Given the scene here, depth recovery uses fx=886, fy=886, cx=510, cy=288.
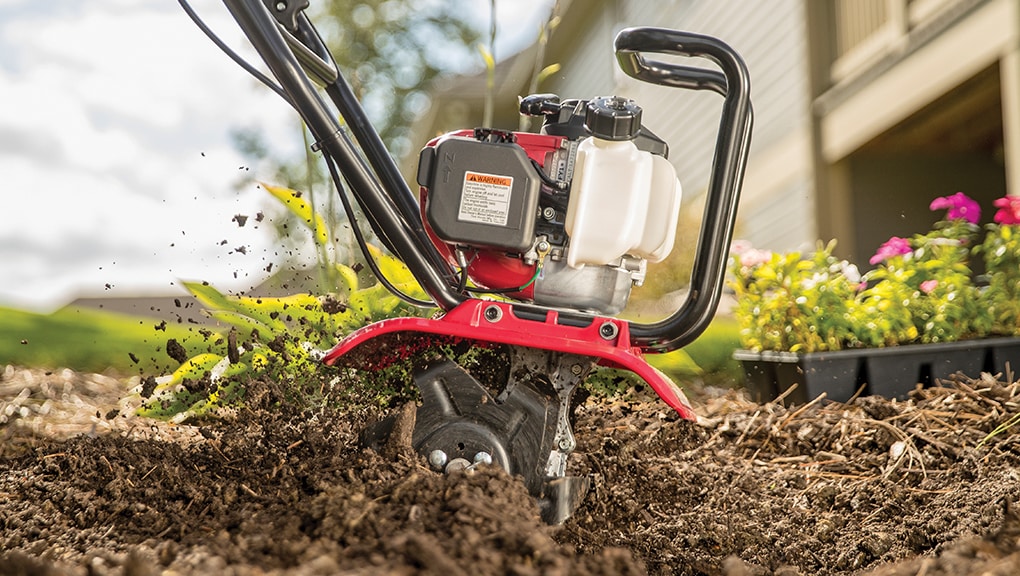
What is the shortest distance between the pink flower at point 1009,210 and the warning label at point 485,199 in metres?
2.85

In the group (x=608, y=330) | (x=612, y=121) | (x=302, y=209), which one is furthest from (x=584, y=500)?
(x=302, y=209)

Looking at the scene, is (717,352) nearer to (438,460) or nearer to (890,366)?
(890,366)

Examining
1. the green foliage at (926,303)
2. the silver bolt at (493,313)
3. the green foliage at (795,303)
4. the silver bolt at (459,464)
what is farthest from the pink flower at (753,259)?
the silver bolt at (459,464)

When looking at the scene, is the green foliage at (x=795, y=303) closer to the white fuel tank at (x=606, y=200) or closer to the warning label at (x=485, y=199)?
the white fuel tank at (x=606, y=200)

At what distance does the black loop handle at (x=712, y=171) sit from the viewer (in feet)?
7.22

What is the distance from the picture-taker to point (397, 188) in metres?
2.39

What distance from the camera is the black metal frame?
2.11m

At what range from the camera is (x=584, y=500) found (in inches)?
98.2

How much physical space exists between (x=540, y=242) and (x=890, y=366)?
2.12 metres

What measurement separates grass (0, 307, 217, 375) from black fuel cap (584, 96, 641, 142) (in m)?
3.82

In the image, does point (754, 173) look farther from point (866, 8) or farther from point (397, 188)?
point (397, 188)

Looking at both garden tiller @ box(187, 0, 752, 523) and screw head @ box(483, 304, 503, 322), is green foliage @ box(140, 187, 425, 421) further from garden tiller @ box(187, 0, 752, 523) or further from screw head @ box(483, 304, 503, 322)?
screw head @ box(483, 304, 503, 322)

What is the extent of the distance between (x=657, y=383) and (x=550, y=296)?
0.36 metres

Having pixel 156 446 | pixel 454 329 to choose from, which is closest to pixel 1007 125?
pixel 454 329
